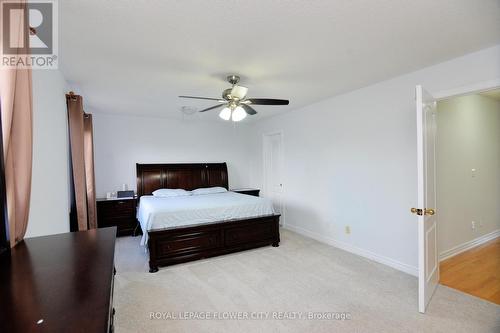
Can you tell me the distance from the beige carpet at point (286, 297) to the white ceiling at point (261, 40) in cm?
245

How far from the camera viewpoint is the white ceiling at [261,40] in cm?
172

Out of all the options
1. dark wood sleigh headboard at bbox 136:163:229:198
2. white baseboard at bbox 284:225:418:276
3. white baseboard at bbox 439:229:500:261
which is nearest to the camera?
white baseboard at bbox 284:225:418:276

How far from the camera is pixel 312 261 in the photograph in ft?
11.2

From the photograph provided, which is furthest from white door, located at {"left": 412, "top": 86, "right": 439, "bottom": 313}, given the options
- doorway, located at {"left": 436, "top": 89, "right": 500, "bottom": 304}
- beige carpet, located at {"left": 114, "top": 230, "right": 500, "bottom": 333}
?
doorway, located at {"left": 436, "top": 89, "right": 500, "bottom": 304}

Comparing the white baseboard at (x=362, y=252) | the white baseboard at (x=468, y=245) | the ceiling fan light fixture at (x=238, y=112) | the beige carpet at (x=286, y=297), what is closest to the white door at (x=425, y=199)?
the beige carpet at (x=286, y=297)

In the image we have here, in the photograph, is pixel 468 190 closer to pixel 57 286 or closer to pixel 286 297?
pixel 286 297

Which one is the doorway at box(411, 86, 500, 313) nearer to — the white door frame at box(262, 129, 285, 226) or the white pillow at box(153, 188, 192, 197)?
the white door frame at box(262, 129, 285, 226)

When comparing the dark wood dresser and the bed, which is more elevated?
the dark wood dresser

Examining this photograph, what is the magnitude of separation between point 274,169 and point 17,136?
15.5ft

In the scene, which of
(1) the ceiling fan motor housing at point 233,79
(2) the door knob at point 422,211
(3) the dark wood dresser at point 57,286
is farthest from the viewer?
(1) the ceiling fan motor housing at point 233,79

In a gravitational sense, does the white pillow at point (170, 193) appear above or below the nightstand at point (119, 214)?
above

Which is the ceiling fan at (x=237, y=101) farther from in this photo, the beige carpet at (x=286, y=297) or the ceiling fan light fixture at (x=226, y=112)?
the beige carpet at (x=286, y=297)

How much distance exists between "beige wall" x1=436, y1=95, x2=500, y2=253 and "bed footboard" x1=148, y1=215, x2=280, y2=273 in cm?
243

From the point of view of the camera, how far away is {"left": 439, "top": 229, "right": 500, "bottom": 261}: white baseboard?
3371mm
